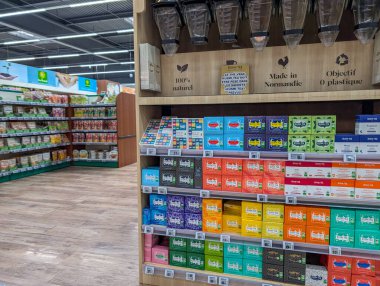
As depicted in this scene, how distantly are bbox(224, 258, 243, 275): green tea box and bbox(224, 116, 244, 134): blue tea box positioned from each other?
92cm

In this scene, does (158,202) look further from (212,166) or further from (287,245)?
(287,245)

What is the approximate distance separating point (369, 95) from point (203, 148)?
1064 millimetres

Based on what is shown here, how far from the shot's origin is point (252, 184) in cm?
193

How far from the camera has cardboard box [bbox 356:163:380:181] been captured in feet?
5.61

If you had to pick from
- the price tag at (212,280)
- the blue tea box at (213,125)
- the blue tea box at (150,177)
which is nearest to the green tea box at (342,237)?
the price tag at (212,280)

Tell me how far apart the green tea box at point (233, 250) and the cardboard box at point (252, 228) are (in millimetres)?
121

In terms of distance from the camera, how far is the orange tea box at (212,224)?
6.70 ft

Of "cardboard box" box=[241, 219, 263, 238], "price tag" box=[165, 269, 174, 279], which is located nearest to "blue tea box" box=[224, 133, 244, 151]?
"cardboard box" box=[241, 219, 263, 238]

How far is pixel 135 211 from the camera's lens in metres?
4.23

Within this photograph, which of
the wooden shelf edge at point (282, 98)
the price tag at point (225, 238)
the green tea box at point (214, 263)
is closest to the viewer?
the wooden shelf edge at point (282, 98)

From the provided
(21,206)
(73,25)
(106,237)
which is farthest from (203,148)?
(73,25)

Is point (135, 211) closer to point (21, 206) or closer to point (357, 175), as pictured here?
point (21, 206)

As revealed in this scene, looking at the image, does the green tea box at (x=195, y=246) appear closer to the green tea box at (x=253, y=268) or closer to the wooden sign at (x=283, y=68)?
the green tea box at (x=253, y=268)

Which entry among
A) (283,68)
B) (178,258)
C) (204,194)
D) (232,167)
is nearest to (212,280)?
(178,258)
